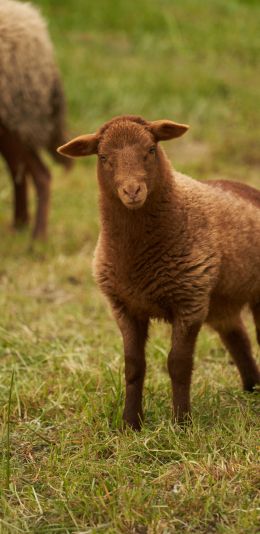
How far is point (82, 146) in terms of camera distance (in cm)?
382

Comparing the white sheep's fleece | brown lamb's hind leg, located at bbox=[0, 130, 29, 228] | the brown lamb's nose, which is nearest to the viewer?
the brown lamb's nose

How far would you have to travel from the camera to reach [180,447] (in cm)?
361

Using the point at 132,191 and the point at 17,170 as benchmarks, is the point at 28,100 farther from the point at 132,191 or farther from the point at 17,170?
the point at 132,191

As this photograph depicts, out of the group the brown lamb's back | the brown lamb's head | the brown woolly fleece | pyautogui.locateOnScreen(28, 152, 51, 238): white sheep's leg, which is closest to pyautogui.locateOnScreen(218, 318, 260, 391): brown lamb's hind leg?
the brown lamb's back

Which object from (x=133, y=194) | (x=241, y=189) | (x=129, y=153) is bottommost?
(x=241, y=189)

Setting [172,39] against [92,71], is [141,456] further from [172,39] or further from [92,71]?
[172,39]

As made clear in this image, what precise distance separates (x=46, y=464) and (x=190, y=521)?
0.74 metres

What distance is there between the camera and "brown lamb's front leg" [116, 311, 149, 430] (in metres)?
3.98

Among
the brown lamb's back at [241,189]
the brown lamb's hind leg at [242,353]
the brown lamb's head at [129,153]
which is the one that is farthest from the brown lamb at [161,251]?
the brown lamb's hind leg at [242,353]

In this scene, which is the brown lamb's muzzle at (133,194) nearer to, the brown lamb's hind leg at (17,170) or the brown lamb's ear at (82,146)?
the brown lamb's ear at (82,146)

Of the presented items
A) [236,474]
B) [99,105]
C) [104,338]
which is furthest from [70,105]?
[236,474]

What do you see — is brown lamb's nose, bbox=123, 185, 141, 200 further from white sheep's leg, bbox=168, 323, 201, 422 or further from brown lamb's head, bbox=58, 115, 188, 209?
white sheep's leg, bbox=168, 323, 201, 422

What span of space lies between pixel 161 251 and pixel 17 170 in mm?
4490

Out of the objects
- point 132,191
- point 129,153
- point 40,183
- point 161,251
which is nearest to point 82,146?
point 129,153
